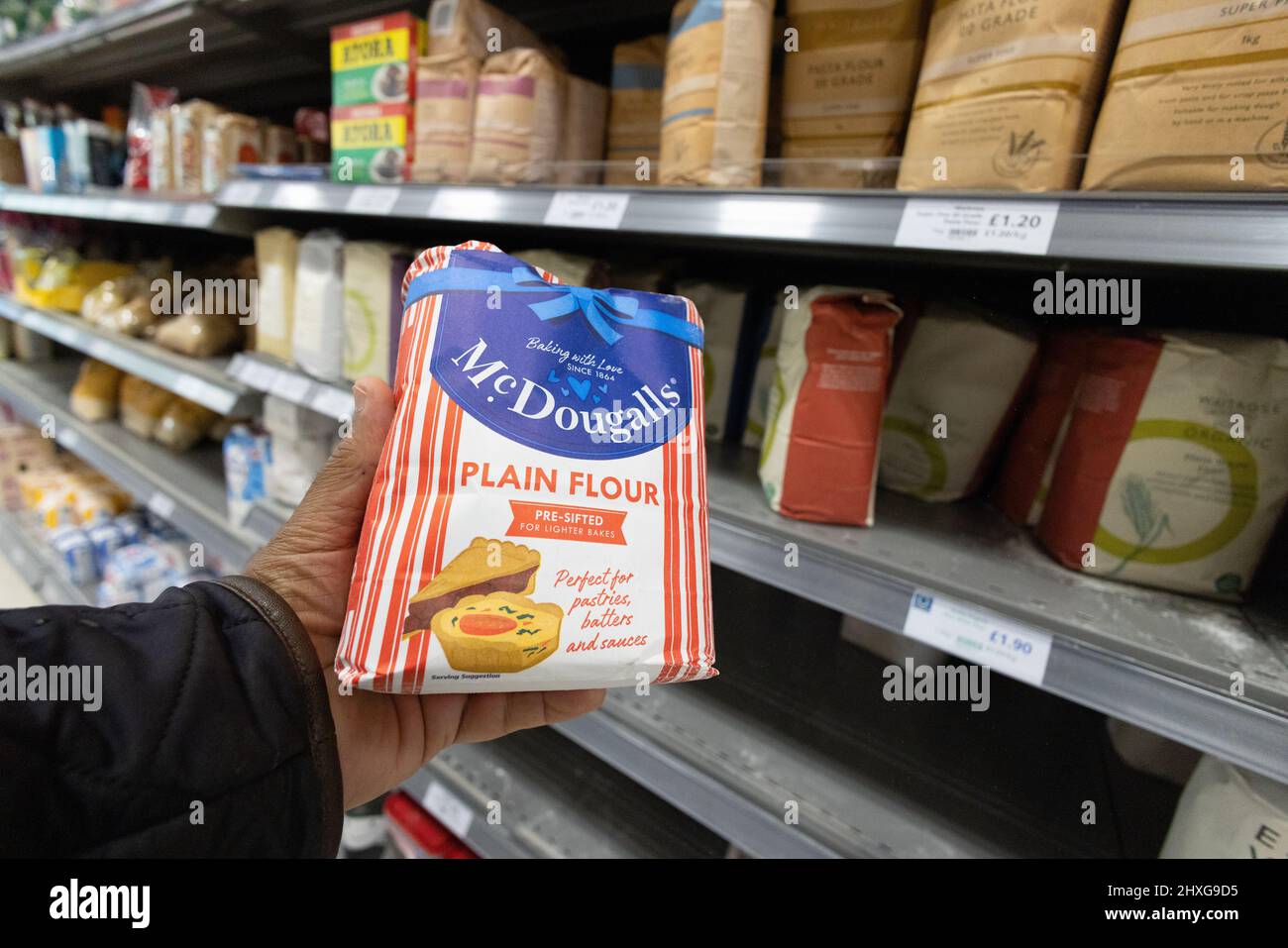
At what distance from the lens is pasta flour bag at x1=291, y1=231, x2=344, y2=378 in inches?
52.9

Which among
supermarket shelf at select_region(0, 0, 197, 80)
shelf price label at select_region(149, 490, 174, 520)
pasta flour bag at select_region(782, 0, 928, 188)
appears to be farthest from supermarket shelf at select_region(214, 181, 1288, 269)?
shelf price label at select_region(149, 490, 174, 520)

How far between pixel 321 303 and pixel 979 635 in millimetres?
1392

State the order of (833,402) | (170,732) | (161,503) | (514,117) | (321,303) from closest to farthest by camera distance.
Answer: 1. (170,732)
2. (833,402)
3. (514,117)
4. (321,303)
5. (161,503)

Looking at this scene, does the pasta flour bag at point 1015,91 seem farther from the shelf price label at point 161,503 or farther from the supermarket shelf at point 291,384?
the shelf price label at point 161,503

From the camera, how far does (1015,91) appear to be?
643 millimetres

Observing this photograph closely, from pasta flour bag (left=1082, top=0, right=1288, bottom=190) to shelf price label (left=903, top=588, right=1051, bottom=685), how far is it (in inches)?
18.4

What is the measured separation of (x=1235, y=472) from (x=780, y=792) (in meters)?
0.71

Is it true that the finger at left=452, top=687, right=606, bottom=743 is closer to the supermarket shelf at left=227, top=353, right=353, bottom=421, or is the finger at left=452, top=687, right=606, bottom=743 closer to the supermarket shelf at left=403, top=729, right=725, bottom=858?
the supermarket shelf at left=403, top=729, right=725, bottom=858

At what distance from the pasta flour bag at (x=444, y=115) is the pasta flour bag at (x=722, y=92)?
1.53 feet

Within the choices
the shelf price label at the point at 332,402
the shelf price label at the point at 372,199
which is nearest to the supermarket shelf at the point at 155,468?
the shelf price label at the point at 332,402

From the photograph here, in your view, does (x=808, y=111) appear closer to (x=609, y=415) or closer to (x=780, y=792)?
(x=609, y=415)

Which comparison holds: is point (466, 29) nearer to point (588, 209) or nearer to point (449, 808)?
point (588, 209)

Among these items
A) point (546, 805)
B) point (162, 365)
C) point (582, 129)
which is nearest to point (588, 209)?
point (582, 129)

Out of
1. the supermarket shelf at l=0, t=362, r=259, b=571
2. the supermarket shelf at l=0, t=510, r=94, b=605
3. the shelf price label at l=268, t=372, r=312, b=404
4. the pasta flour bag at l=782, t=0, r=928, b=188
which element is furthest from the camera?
the supermarket shelf at l=0, t=510, r=94, b=605
